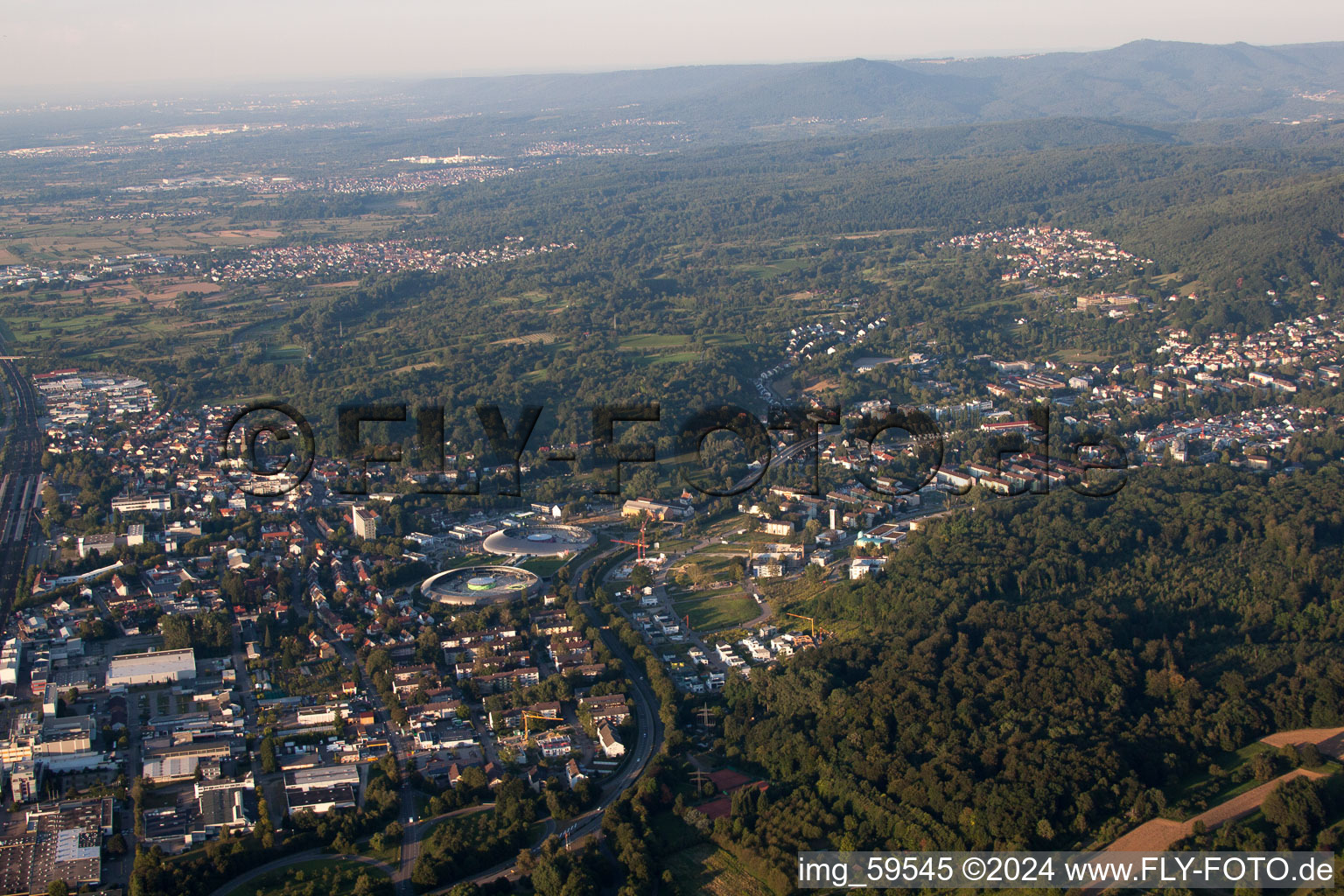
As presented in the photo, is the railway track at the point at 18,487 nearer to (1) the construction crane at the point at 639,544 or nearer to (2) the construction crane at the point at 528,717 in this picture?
(2) the construction crane at the point at 528,717

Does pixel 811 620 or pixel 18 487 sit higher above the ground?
pixel 18 487

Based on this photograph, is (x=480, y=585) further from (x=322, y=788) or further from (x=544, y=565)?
(x=322, y=788)

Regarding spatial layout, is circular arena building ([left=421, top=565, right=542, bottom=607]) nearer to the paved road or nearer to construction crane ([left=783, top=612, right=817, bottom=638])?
the paved road

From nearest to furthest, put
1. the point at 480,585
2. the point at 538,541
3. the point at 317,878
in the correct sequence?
the point at 317,878 < the point at 480,585 < the point at 538,541

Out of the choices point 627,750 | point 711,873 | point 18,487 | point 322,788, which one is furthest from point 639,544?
point 18,487

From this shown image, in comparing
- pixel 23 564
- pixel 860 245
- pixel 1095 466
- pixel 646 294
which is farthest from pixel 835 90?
pixel 23 564

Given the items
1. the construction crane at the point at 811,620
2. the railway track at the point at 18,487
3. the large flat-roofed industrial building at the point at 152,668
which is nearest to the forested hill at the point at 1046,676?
the construction crane at the point at 811,620

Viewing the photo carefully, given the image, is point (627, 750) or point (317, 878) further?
point (627, 750)
